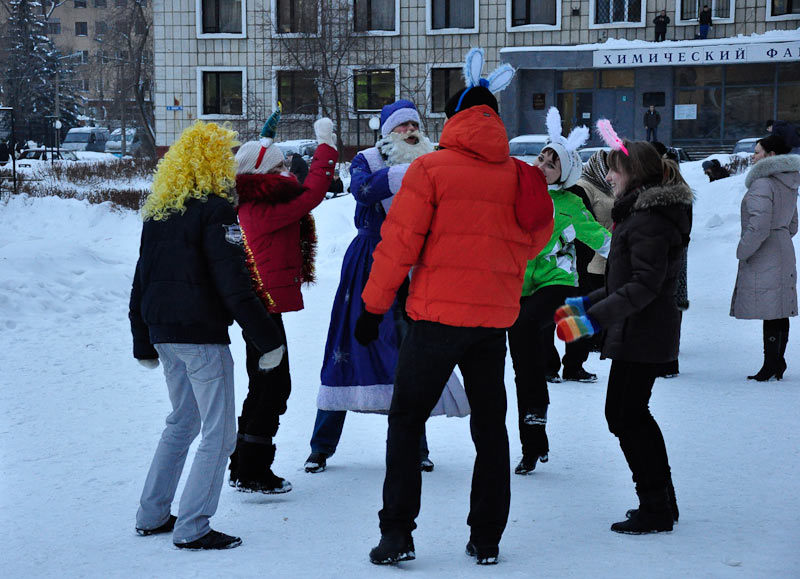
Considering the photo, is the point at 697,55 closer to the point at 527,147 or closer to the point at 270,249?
the point at 527,147

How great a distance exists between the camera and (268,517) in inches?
185

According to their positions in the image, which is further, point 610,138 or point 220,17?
point 220,17

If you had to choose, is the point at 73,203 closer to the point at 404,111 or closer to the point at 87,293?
the point at 87,293

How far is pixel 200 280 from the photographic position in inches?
163

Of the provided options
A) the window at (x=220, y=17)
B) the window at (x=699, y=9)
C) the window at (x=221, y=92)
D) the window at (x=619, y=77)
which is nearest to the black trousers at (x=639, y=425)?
the window at (x=619, y=77)

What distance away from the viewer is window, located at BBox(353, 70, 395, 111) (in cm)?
3959

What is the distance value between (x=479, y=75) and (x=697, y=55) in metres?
33.9

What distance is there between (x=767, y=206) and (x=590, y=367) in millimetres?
1840

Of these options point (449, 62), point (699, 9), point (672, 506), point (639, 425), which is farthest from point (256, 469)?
point (699, 9)

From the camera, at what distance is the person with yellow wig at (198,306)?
13.5 feet

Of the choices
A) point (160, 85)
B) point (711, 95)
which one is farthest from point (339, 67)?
point (711, 95)

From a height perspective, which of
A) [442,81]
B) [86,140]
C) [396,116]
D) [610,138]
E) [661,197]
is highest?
[442,81]

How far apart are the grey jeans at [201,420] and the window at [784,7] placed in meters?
37.0

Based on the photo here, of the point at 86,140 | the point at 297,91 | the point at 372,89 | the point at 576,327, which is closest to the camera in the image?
the point at 576,327
